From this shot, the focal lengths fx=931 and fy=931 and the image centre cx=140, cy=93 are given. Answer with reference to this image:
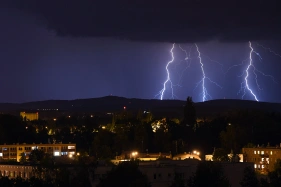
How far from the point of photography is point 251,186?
161ft

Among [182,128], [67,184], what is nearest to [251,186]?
[67,184]

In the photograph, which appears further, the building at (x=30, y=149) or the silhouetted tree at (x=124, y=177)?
the building at (x=30, y=149)

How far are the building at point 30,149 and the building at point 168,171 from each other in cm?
2692

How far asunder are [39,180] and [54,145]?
32.9m

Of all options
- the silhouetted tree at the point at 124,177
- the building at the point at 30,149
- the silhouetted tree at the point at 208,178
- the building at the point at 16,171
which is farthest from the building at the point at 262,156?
the silhouetted tree at the point at 124,177

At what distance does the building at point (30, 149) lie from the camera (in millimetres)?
77625

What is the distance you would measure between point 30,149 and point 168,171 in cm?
3081

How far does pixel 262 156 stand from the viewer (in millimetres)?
72125

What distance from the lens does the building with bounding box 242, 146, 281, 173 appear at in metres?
71.0

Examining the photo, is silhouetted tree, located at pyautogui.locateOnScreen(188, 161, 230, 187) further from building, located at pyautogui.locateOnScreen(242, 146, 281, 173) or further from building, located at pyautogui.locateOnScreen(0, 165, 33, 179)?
building, located at pyautogui.locateOnScreen(242, 146, 281, 173)

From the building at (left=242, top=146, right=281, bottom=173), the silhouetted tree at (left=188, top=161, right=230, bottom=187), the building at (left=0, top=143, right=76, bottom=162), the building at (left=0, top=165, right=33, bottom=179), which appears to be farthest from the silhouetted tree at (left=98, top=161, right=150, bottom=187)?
the building at (left=0, top=143, right=76, bottom=162)

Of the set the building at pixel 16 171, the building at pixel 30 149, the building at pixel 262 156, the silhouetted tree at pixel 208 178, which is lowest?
the silhouetted tree at pixel 208 178

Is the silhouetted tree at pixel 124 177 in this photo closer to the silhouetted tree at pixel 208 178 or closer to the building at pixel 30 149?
the silhouetted tree at pixel 208 178

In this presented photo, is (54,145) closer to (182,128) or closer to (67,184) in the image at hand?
(182,128)
